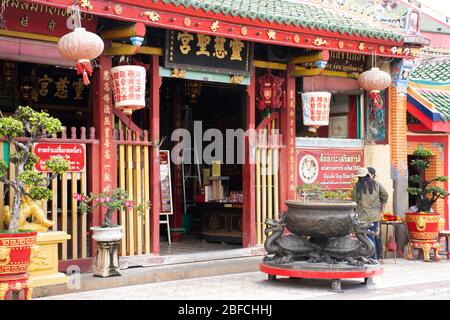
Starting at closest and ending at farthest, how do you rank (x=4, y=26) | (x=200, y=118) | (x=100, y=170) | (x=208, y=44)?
(x=4, y=26)
(x=100, y=170)
(x=208, y=44)
(x=200, y=118)

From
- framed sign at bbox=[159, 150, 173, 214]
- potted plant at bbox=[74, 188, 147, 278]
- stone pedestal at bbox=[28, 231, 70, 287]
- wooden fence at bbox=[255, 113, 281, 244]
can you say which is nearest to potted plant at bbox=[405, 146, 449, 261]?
wooden fence at bbox=[255, 113, 281, 244]

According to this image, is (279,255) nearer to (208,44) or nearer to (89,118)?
(208,44)

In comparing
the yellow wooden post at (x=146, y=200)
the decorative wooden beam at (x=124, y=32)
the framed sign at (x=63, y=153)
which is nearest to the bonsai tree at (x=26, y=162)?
the framed sign at (x=63, y=153)

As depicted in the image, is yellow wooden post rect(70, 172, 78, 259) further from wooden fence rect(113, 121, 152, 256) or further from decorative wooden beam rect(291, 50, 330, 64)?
decorative wooden beam rect(291, 50, 330, 64)

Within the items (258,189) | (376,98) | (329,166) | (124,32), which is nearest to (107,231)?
(124,32)

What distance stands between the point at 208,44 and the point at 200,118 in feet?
14.0

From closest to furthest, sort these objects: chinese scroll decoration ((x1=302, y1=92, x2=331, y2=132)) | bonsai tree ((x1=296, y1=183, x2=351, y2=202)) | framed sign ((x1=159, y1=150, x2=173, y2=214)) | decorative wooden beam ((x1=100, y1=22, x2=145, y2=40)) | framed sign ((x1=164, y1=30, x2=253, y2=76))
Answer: decorative wooden beam ((x1=100, y1=22, x2=145, y2=40)), framed sign ((x1=164, y1=30, x2=253, y2=76)), bonsai tree ((x1=296, y1=183, x2=351, y2=202)), chinese scroll decoration ((x1=302, y1=92, x2=331, y2=132)), framed sign ((x1=159, y1=150, x2=173, y2=214))

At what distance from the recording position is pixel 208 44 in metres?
11.6

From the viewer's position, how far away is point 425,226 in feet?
42.9

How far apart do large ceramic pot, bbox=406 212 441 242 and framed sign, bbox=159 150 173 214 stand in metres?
4.49

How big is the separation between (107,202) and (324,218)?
292cm

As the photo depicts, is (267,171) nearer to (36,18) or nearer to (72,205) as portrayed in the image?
(72,205)

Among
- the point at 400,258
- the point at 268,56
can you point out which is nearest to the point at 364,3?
the point at 268,56

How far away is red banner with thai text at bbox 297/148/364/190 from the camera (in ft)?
43.2
